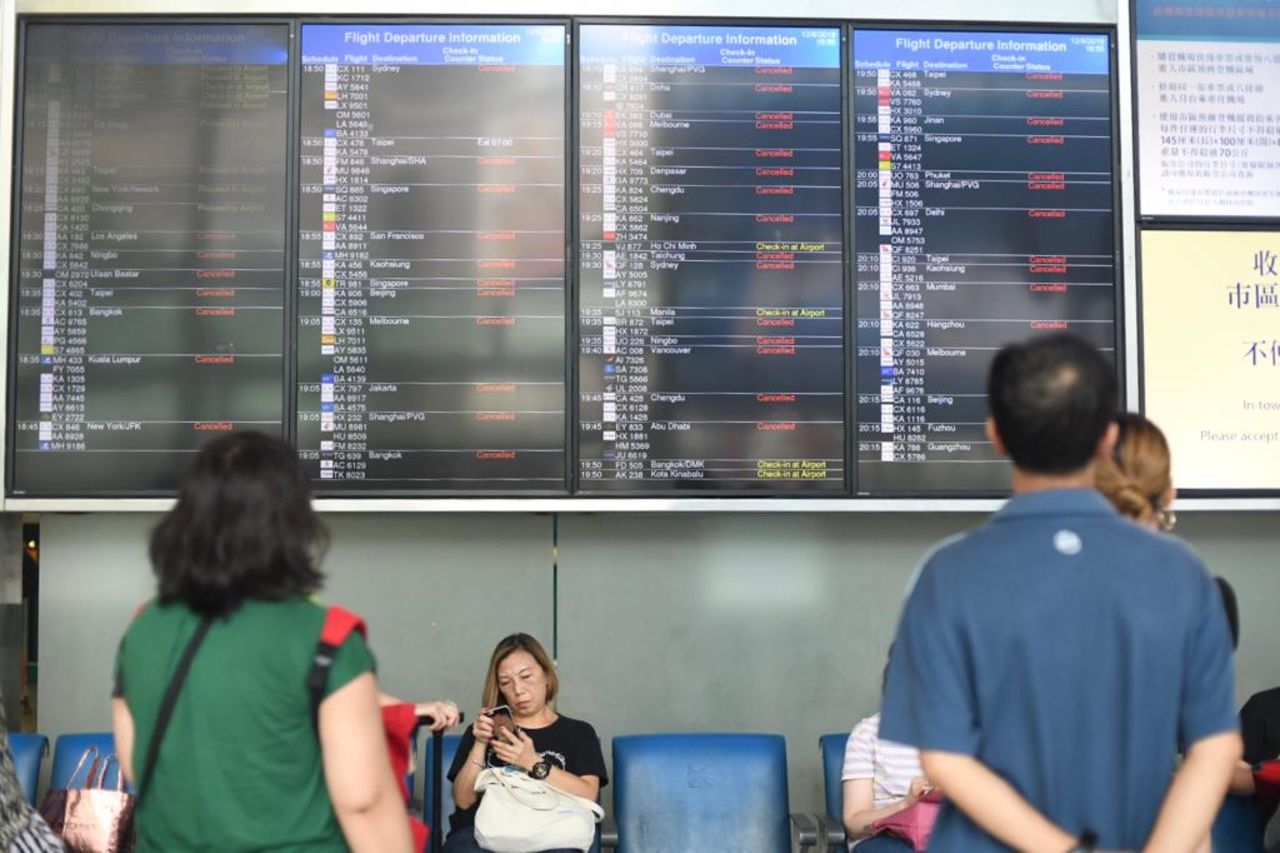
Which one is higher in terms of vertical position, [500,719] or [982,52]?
[982,52]

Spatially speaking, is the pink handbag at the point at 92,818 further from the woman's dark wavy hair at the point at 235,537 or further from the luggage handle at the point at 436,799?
the woman's dark wavy hair at the point at 235,537

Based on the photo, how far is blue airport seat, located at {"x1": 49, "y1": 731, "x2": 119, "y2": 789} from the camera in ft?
12.1

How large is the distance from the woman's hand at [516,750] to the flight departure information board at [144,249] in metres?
1.15

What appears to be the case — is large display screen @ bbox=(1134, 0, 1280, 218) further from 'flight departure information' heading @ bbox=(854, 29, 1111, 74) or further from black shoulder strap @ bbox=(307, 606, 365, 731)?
black shoulder strap @ bbox=(307, 606, 365, 731)

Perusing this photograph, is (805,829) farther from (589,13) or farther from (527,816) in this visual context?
(589,13)

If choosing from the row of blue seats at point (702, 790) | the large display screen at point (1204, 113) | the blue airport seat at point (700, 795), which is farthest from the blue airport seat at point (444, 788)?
the large display screen at point (1204, 113)

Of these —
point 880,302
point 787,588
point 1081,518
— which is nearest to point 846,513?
point 787,588

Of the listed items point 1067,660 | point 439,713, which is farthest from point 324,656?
point 1067,660

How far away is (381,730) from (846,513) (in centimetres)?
257

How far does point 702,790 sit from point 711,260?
5.09ft

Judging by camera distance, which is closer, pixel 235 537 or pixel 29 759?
pixel 235 537

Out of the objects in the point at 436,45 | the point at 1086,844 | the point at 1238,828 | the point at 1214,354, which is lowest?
the point at 1238,828

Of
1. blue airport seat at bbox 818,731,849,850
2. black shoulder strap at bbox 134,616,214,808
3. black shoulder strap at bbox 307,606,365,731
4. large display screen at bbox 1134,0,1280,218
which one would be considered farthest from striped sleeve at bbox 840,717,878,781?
black shoulder strap at bbox 134,616,214,808

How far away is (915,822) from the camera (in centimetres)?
339
